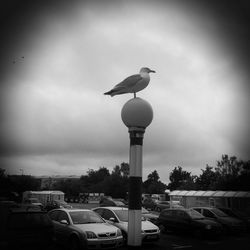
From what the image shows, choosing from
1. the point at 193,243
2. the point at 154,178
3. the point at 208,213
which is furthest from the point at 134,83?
the point at 154,178

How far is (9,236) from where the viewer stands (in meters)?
9.13

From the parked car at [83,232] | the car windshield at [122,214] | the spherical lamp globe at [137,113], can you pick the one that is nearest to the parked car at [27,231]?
the parked car at [83,232]

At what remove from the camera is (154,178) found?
4722 inches

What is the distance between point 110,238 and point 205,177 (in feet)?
205

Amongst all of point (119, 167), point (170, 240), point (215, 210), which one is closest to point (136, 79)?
point (170, 240)

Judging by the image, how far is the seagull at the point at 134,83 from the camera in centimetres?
803

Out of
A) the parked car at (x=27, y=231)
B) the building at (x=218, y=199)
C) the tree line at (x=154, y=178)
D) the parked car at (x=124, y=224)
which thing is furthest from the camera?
the tree line at (x=154, y=178)

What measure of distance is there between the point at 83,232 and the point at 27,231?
Result: 1.86 metres

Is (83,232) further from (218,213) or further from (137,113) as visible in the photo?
(218,213)

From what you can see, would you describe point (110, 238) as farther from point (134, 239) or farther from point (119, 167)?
point (119, 167)

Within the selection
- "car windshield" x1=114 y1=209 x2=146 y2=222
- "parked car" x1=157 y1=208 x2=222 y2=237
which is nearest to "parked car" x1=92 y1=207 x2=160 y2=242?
"car windshield" x1=114 y1=209 x2=146 y2=222

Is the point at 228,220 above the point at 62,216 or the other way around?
the other way around

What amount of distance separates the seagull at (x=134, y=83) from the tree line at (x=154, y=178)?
18.2 m

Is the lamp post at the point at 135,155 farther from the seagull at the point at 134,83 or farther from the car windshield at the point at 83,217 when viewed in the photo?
the car windshield at the point at 83,217
